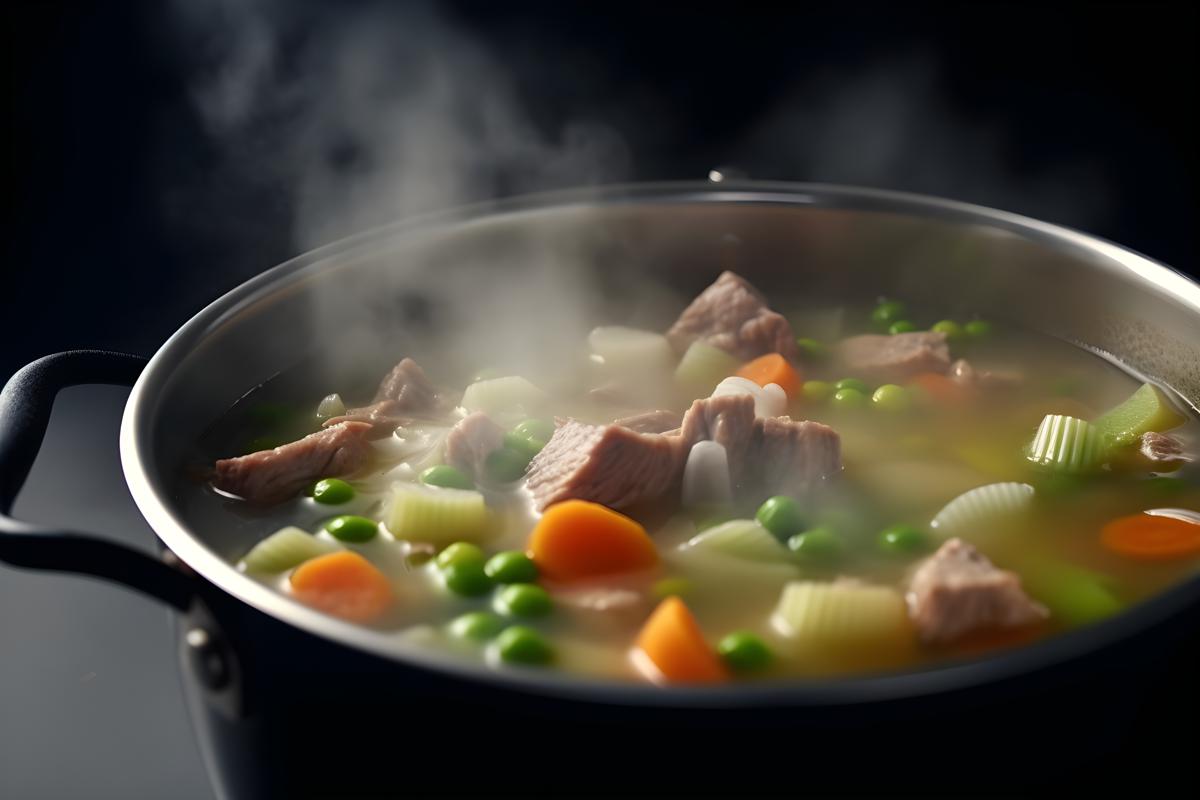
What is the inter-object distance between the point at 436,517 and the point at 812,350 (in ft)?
5.22

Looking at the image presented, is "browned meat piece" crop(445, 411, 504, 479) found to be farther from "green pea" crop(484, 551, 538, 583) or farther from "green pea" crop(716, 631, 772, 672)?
"green pea" crop(716, 631, 772, 672)

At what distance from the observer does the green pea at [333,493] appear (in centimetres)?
306

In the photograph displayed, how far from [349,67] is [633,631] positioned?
12.3ft

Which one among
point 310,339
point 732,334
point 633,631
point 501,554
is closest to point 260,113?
point 310,339

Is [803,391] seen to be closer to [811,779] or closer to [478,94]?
[811,779]

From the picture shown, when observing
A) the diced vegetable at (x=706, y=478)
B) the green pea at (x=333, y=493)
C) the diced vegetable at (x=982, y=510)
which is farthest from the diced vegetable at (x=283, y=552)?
the diced vegetable at (x=982, y=510)

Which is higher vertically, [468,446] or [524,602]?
[468,446]

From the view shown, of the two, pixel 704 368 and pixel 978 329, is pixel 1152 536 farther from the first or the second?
pixel 704 368

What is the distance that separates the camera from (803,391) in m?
3.73

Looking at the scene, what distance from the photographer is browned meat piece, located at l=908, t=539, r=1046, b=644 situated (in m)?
2.44

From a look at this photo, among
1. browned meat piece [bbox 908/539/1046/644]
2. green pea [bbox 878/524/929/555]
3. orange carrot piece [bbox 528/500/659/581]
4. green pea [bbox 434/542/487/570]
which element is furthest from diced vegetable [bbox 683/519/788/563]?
green pea [bbox 434/542/487/570]

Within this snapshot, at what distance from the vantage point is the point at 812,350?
13.1 ft

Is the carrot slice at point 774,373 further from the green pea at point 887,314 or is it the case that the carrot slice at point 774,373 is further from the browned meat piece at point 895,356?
the green pea at point 887,314

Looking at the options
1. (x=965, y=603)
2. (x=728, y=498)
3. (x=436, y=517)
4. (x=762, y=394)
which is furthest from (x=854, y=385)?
(x=436, y=517)
